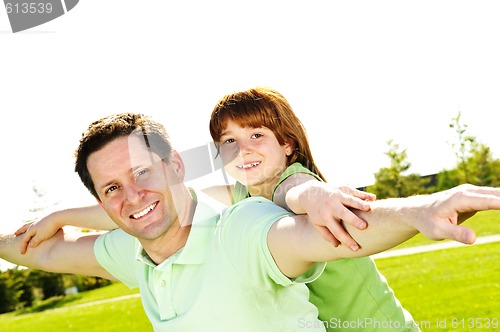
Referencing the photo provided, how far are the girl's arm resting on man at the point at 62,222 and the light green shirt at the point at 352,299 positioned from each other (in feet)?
3.72

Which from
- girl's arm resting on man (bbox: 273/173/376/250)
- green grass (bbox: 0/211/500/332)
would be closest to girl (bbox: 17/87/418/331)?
girl's arm resting on man (bbox: 273/173/376/250)

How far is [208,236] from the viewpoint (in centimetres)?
276

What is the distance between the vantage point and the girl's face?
380cm

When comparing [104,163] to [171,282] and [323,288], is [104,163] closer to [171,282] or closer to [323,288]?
[171,282]

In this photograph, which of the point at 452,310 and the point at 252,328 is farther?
the point at 452,310

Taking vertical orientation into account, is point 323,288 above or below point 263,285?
below

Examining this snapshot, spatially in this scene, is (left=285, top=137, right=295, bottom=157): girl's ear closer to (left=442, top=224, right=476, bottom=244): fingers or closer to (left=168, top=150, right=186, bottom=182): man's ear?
(left=168, top=150, right=186, bottom=182): man's ear

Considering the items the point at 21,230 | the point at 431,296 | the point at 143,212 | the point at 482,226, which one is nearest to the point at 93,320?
the point at 431,296

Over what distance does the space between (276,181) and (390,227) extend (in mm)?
1880

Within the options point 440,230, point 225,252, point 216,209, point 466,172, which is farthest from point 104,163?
point 466,172

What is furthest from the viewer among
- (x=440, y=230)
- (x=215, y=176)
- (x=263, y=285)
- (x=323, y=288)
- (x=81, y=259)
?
(x=215, y=176)

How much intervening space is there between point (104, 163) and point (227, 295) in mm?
922

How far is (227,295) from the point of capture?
8.24ft

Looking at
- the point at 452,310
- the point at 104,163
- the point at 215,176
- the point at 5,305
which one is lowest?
the point at 5,305
